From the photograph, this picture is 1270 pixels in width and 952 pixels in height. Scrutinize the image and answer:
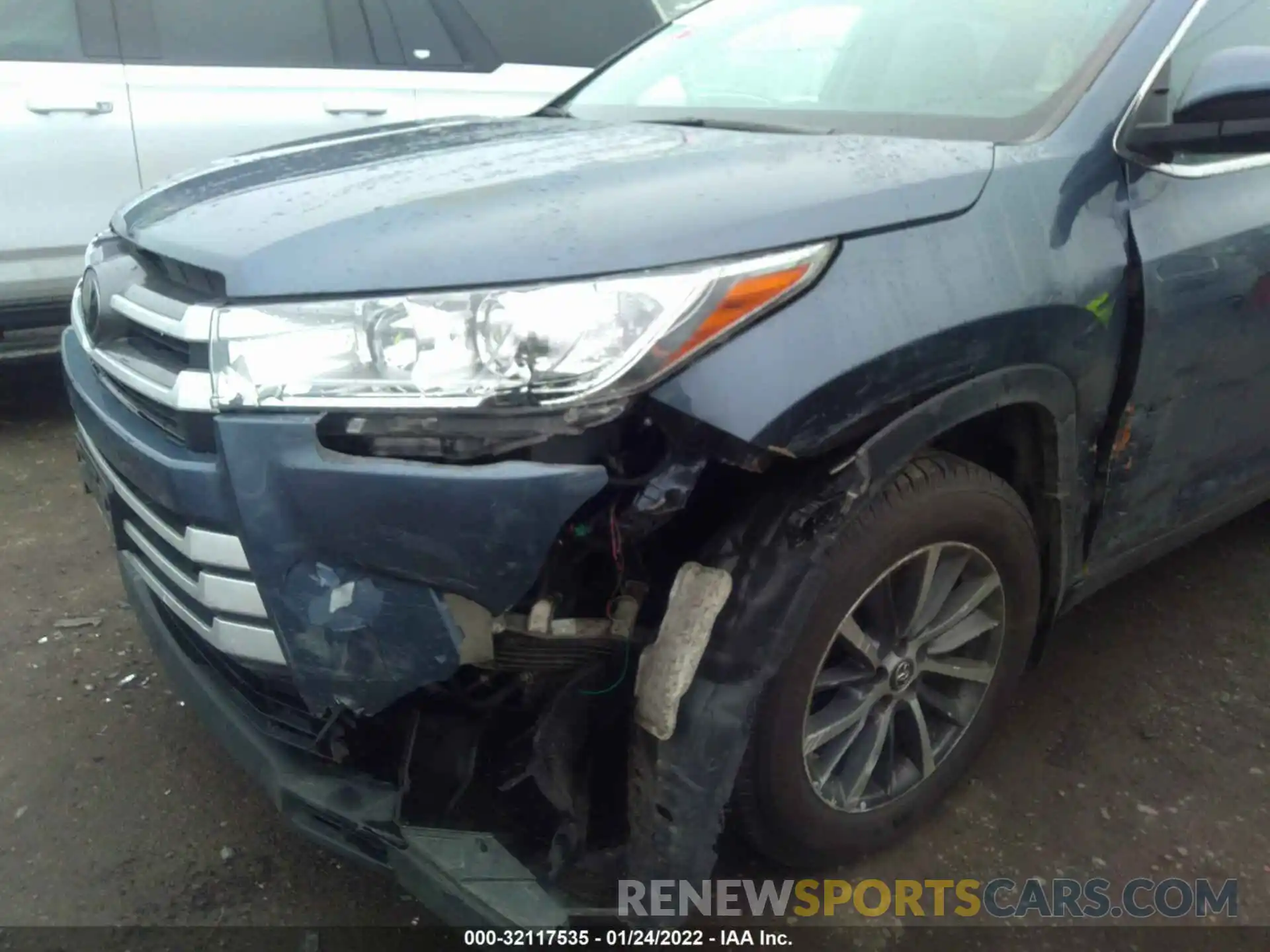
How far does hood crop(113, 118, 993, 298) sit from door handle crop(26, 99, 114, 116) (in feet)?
7.77

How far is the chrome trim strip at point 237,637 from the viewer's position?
1594mm

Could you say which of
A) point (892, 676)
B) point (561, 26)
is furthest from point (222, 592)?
point (561, 26)

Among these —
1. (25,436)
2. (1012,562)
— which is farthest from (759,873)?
(25,436)

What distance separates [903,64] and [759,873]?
→ 182 centimetres

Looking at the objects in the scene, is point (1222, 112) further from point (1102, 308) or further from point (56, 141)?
point (56, 141)

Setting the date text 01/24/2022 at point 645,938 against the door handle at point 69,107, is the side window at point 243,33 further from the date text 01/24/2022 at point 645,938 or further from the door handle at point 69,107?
the date text 01/24/2022 at point 645,938

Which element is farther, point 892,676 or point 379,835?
point 892,676

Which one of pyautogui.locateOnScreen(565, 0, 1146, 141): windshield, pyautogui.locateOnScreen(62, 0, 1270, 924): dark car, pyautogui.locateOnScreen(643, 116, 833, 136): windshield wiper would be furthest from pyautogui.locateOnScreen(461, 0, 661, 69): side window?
pyautogui.locateOnScreen(62, 0, 1270, 924): dark car

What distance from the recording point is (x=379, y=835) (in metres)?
1.68

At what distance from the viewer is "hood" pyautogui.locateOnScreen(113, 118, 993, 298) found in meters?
1.54

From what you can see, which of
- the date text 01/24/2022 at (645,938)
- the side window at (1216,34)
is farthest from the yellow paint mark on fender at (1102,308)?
the date text 01/24/2022 at (645,938)

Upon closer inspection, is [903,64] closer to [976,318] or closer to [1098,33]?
[1098,33]

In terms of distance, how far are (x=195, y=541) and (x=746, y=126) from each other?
144 centimetres

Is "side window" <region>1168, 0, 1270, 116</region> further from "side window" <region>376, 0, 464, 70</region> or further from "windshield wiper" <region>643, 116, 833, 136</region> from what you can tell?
"side window" <region>376, 0, 464, 70</region>
